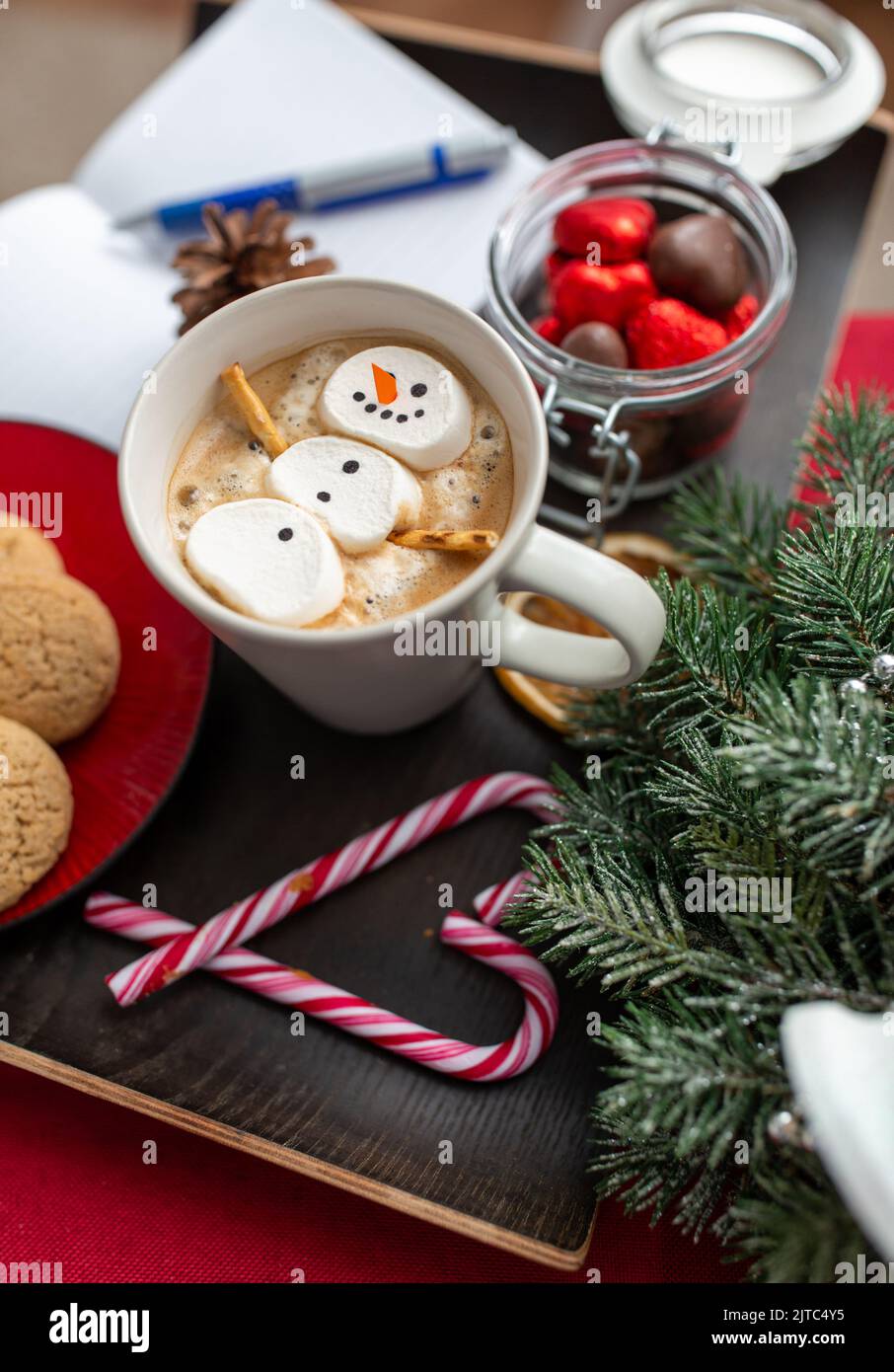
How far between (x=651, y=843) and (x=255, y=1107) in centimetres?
41

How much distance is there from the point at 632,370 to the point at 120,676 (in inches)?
22.3

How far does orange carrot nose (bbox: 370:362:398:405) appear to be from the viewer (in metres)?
0.80

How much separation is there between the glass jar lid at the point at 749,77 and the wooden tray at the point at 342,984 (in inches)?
14.6

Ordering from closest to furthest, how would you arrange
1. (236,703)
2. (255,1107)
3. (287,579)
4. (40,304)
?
(287,579)
(255,1107)
(236,703)
(40,304)

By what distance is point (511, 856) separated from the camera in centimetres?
99

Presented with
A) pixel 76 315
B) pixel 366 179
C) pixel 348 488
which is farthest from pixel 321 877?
pixel 366 179

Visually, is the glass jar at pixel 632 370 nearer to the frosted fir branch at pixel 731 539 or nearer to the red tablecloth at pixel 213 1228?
the frosted fir branch at pixel 731 539

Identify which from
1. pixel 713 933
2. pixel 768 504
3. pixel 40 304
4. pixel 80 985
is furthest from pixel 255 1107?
pixel 40 304

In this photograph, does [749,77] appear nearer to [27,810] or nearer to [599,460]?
[599,460]

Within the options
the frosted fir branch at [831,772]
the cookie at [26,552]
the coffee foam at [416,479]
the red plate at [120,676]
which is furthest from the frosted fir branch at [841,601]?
the cookie at [26,552]

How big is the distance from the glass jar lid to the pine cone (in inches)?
17.8

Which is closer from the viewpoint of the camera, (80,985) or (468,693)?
(80,985)

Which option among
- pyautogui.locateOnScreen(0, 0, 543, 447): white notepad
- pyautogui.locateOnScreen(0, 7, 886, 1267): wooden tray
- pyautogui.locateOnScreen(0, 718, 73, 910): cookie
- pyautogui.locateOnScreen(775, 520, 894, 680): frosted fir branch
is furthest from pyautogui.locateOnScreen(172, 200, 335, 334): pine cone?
pyautogui.locateOnScreen(775, 520, 894, 680): frosted fir branch
